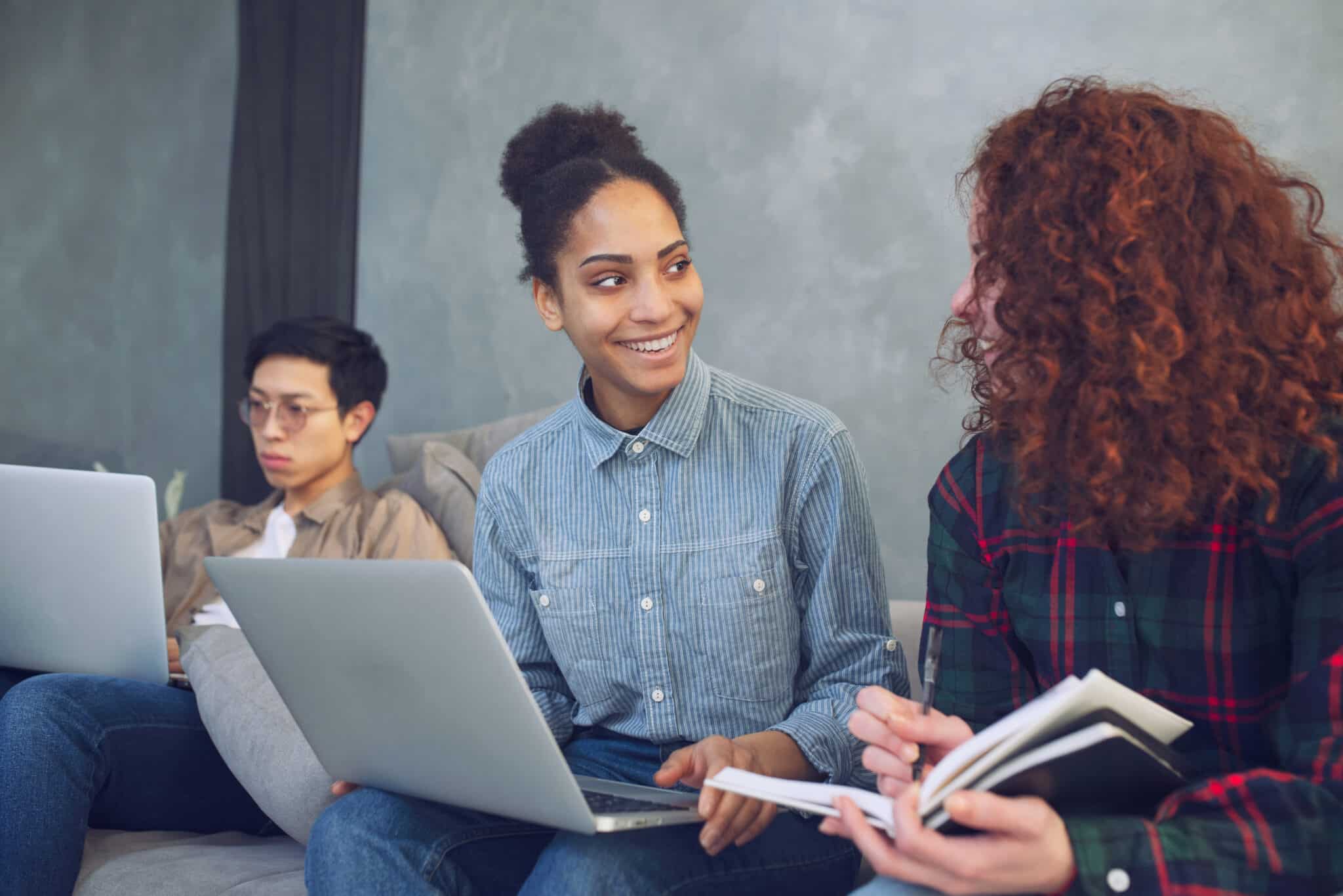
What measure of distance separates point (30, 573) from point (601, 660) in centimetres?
86

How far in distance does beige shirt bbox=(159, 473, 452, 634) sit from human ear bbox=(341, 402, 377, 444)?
0.09 metres

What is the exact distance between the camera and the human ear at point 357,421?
2402mm

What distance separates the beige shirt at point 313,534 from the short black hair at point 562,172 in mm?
686

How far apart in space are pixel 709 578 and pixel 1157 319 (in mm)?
645

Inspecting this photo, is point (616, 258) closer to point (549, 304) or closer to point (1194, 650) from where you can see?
point (549, 304)

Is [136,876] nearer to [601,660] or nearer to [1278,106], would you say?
[601,660]

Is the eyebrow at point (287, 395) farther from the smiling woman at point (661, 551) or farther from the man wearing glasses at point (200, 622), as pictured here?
the smiling woman at point (661, 551)

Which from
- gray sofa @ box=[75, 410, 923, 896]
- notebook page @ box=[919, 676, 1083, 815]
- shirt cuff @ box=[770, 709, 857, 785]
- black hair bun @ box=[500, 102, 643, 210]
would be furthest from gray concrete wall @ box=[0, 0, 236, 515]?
notebook page @ box=[919, 676, 1083, 815]

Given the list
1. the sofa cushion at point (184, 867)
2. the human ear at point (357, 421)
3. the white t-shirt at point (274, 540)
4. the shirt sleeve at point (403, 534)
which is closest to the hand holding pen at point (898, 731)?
the sofa cushion at point (184, 867)

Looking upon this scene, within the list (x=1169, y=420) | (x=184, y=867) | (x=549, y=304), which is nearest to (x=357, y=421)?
(x=549, y=304)

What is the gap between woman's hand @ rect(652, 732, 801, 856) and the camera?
1.14 meters

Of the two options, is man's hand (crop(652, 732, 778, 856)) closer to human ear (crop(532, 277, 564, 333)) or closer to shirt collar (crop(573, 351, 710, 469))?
shirt collar (crop(573, 351, 710, 469))

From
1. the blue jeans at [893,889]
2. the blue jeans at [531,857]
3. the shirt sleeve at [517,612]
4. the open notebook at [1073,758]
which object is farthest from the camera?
the shirt sleeve at [517,612]

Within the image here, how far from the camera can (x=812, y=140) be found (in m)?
2.42
